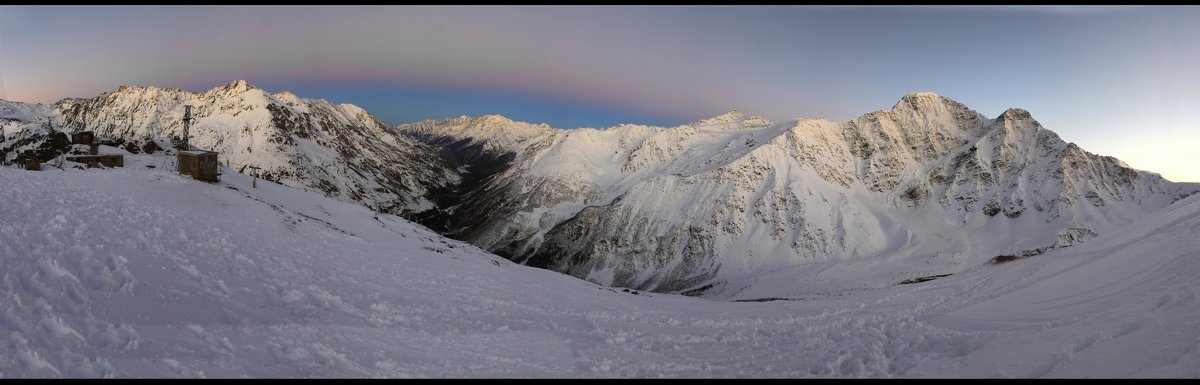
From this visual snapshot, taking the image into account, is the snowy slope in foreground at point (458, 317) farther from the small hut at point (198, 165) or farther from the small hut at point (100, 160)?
the small hut at point (100, 160)

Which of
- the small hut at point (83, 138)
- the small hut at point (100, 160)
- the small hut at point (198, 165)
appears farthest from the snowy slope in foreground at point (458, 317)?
the small hut at point (83, 138)

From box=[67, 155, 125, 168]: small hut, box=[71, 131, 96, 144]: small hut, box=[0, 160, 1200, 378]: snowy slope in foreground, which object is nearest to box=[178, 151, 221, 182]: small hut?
box=[67, 155, 125, 168]: small hut

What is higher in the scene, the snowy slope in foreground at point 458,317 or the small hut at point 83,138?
the small hut at point 83,138

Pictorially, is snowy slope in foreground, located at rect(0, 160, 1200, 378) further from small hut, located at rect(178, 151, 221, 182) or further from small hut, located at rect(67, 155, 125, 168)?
small hut, located at rect(67, 155, 125, 168)

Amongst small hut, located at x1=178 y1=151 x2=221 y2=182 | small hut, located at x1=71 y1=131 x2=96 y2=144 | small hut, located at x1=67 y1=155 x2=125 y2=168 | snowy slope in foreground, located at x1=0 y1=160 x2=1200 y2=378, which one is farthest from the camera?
small hut, located at x1=71 y1=131 x2=96 y2=144

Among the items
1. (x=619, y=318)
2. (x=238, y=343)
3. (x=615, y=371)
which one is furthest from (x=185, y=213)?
(x=615, y=371)

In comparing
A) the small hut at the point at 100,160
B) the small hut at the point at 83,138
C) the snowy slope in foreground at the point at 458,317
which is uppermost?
the small hut at the point at 83,138

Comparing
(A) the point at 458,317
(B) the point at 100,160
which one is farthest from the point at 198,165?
(A) the point at 458,317
